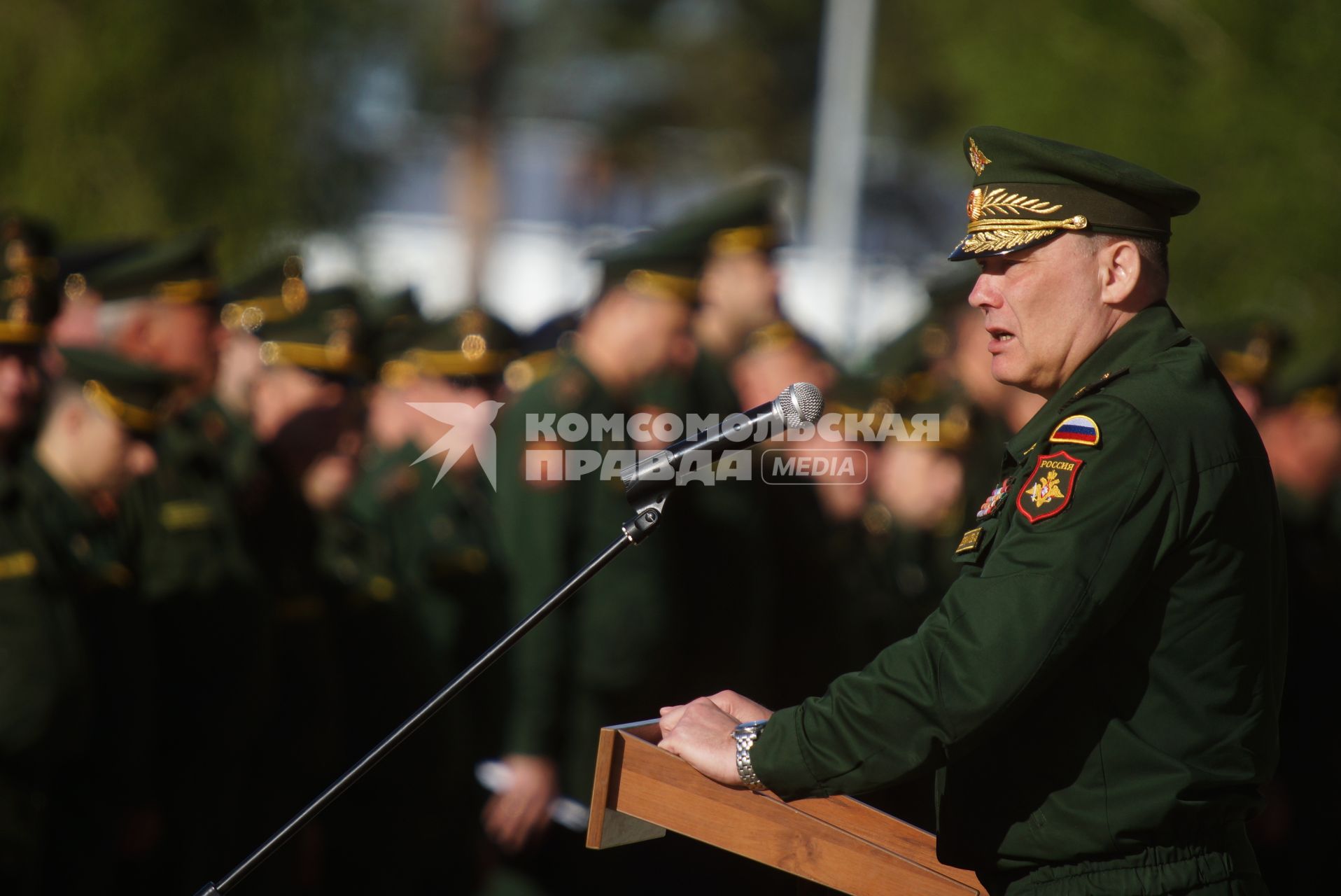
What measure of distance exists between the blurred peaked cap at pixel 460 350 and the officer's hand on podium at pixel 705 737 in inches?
170

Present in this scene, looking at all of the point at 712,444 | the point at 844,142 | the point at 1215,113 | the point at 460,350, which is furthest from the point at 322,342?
the point at 844,142

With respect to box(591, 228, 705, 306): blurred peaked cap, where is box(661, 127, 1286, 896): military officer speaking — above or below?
below

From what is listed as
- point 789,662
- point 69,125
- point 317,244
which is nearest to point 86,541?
point 789,662

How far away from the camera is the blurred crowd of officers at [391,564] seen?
4.75 metres

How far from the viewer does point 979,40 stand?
487 inches

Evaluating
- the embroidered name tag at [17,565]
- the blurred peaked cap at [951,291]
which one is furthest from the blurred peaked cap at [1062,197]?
the blurred peaked cap at [951,291]

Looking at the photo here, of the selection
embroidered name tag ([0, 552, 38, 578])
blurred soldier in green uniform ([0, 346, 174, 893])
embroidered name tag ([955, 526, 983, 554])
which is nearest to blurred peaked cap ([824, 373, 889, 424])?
blurred soldier in green uniform ([0, 346, 174, 893])

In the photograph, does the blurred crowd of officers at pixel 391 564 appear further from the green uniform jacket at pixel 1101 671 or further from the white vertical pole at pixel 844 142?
the white vertical pole at pixel 844 142

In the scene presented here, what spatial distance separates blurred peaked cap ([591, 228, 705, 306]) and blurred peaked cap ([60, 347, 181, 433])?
→ 168 centimetres

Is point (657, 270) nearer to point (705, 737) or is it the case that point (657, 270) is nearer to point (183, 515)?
point (183, 515)

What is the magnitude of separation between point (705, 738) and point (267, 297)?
499 cm

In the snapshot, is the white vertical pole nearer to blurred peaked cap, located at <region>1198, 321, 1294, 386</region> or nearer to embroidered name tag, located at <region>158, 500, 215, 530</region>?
blurred peaked cap, located at <region>1198, 321, 1294, 386</region>

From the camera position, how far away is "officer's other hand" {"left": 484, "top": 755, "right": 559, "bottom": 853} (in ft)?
17.3

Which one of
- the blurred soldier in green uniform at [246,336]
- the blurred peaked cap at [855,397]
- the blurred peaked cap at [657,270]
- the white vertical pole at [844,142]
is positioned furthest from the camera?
the white vertical pole at [844,142]
